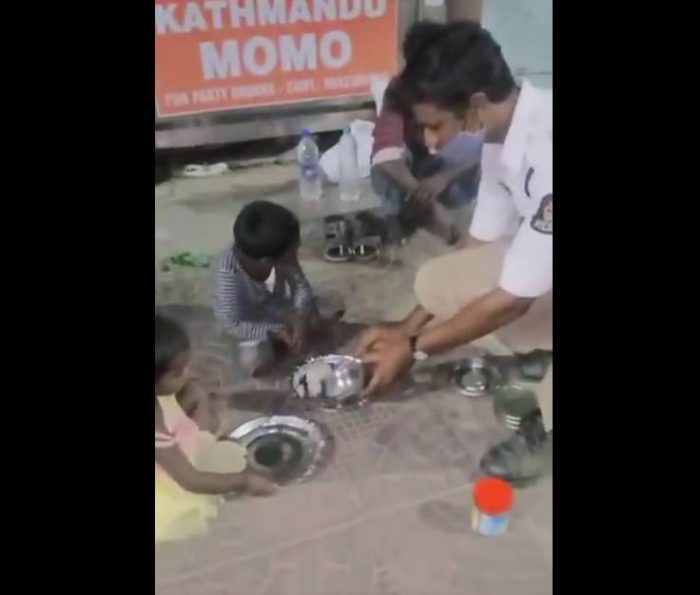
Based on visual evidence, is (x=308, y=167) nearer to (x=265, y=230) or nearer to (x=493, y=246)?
(x=265, y=230)

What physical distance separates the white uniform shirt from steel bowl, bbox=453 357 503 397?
73 mm

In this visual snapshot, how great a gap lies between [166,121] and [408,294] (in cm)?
26

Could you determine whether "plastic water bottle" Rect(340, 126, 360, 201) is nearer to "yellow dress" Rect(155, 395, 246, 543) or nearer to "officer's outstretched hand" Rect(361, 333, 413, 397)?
"officer's outstretched hand" Rect(361, 333, 413, 397)

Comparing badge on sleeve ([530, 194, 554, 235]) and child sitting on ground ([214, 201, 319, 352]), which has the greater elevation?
badge on sleeve ([530, 194, 554, 235])

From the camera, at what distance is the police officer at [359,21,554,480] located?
90 cm

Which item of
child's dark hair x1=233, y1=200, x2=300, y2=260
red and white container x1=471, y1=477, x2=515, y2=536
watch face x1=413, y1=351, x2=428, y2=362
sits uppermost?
child's dark hair x1=233, y1=200, x2=300, y2=260

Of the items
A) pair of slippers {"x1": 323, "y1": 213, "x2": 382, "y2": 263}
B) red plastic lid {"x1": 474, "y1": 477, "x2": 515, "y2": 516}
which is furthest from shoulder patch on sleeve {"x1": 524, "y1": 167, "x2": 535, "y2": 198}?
red plastic lid {"x1": 474, "y1": 477, "x2": 515, "y2": 516}

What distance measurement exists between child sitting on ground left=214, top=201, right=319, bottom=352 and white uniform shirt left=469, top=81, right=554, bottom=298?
163mm

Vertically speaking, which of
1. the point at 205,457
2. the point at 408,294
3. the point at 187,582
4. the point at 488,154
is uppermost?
the point at 488,154

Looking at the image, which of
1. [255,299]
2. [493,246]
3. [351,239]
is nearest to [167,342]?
[255,299]

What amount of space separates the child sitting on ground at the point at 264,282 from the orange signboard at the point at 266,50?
100 millimetres
